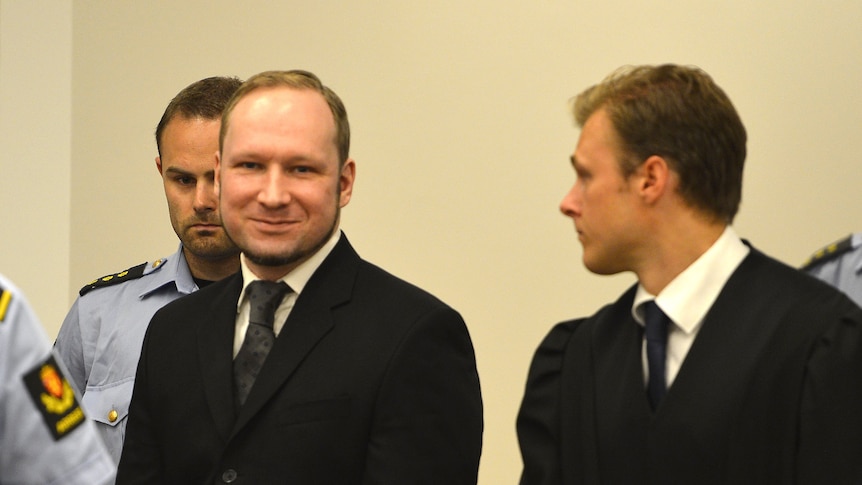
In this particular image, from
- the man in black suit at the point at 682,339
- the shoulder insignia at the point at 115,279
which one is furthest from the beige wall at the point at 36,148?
the man in black suit at the point at 682,339

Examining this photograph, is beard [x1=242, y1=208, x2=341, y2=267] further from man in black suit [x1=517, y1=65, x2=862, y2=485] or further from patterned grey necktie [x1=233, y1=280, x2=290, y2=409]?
man in black suit [x1=517, y1=65, x2=862, y2=485]

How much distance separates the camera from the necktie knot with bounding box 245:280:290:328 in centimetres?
204

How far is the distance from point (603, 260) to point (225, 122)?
2.43 ft

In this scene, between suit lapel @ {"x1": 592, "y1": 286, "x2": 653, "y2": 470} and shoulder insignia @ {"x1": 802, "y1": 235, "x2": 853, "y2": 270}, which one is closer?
suit lapel @ {"x1": 592, "y1": 286, "x2": 653, "y2": 470}

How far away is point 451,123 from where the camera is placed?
339 cm

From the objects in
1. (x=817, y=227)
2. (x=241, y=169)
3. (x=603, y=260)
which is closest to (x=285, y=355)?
(x=241, y=169)

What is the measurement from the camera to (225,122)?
2.12 m

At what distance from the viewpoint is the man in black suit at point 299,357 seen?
192 cm

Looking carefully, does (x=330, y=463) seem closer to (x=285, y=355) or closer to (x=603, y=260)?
(x=285, y=355)

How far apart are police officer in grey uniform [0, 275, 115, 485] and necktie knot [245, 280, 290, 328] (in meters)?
0.55

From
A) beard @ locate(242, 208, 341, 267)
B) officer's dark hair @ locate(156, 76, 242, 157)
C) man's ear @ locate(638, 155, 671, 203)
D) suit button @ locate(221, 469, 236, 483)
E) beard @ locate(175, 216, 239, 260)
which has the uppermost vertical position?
officer's dark hair @ locate(156, 76, 242, 157)

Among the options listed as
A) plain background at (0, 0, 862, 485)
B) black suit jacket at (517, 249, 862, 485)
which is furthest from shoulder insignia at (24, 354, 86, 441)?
plain background at (0, 0, 862, 485)

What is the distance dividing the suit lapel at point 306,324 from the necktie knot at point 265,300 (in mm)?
41

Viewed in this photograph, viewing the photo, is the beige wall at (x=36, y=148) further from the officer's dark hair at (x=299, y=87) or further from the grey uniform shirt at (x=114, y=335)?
the officer's dark hair at (x=299, y=87)
